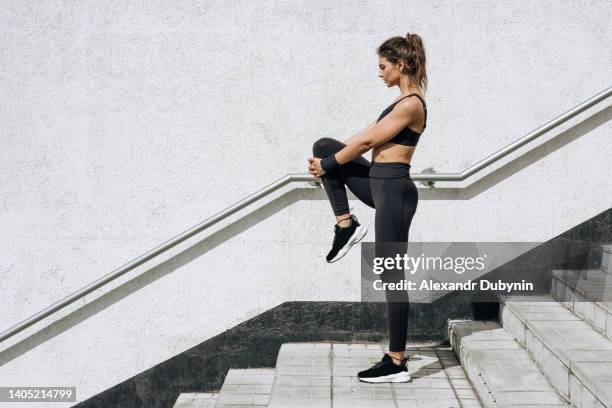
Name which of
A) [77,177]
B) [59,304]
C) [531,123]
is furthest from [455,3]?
[59,304]

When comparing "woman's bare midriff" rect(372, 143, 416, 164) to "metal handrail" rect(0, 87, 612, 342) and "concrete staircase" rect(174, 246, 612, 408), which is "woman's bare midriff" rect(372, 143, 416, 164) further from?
"concrete staircase" rect(174, 246, 612, 408)

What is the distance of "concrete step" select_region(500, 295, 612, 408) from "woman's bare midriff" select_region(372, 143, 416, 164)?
1.16 m

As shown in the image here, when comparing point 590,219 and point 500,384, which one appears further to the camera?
point 590,219

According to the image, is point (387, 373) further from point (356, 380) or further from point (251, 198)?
point (251, 198)

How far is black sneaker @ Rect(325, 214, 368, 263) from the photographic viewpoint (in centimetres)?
427

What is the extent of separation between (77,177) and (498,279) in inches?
108

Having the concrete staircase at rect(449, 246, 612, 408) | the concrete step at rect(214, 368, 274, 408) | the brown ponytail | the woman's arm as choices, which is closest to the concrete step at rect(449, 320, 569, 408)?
the concrete staircase at rect(449, 246, 612, 408)

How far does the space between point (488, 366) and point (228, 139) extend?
205 centimetres

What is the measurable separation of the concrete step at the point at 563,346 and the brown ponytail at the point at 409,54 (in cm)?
147

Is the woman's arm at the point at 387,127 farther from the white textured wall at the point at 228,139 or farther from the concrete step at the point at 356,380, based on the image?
the concrete step at the point at 356,380

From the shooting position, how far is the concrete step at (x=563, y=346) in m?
3.36

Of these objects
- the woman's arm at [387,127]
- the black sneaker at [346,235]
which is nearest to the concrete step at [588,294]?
the black sneaker at [346,235]

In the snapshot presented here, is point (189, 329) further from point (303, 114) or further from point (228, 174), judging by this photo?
point (303, 114)

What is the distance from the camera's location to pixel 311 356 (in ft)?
15.6
